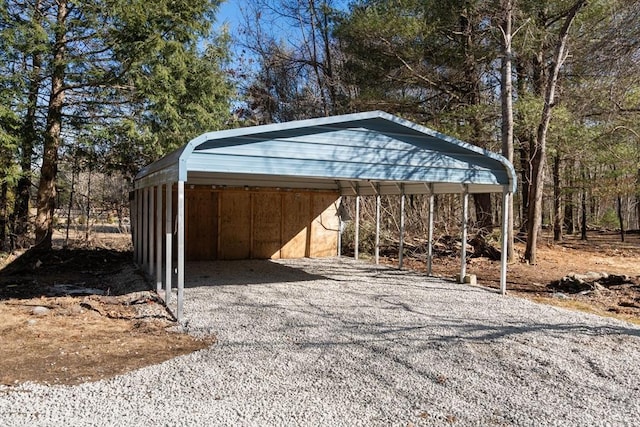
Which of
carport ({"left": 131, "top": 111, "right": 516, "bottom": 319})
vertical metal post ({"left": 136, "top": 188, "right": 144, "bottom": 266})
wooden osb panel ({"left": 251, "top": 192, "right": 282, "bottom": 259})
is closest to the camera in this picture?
carport ({"left": 131, "top": 111, "right": 516, "bottom": 319})

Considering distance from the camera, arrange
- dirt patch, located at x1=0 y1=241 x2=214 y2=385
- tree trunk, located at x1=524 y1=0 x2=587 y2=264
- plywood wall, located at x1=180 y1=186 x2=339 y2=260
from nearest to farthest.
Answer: dirt patch, located at x1=0 y1=241 x2=214 y2=385 → tree trunk, located at x1=524 y1=0 x2=587 y2=264 → plywood wall, located at x1=180 y1=186 x2=339 y2=260

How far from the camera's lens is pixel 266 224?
1173 centimetres

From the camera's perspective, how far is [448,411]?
3.14 meters

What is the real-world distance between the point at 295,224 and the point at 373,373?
840 cm

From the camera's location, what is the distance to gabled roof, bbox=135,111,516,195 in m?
5.54

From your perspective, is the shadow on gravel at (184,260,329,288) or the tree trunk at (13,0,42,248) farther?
the tree trunk at (13,0,42,248)

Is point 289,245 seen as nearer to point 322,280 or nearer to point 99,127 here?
point 322,280

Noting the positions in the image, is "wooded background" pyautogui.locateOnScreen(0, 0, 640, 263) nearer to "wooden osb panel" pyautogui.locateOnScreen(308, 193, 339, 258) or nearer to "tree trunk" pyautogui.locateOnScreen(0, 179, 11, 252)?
"tree trunk" pyautogui.locateOnScreen(0, 179, 11, 252)

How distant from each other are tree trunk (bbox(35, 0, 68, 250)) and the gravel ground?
19.5 feet

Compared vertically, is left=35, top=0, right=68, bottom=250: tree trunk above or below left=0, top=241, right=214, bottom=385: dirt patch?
above

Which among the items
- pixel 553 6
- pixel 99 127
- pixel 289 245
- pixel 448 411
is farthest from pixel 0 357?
pixel 553 6

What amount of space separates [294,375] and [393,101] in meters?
9.23

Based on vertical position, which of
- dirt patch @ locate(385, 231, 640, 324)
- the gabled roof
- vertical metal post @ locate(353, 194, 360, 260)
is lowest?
dirt patch @ locate(385, 231, 640, 324)

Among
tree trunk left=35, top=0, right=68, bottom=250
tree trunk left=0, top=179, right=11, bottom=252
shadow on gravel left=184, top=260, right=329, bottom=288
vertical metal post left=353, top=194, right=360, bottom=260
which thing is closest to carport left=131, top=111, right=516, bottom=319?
vertical metal post left=353, top=194, right=360, bottom=260
